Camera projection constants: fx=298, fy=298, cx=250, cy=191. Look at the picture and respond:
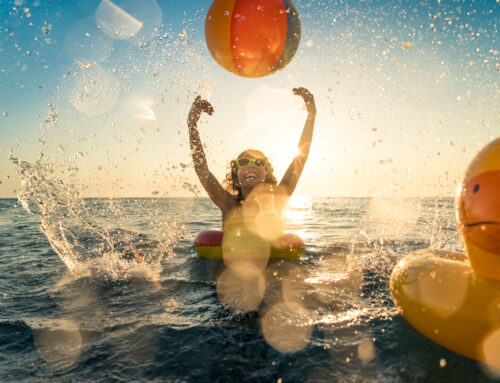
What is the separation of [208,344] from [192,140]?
3104 millimetres

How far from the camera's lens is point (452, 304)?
2.39 m

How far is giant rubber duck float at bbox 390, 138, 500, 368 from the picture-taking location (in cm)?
221

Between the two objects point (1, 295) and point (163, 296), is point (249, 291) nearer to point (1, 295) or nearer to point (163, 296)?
point (163, 296)

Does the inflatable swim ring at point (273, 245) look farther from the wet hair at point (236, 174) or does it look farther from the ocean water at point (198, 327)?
the wet hair at point (236, 174)

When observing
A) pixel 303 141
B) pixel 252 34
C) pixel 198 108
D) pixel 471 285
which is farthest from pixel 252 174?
pixel 471 285

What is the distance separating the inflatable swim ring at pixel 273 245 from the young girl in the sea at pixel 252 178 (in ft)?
0.98

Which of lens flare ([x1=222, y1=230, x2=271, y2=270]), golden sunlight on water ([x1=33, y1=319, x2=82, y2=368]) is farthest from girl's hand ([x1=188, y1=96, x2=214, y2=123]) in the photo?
golden sunlight on water ([x1=33, y1=319, x2=82, y2=368])

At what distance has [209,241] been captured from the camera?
5.13 metres

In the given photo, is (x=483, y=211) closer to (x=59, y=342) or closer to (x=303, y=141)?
(x=303, y=141)

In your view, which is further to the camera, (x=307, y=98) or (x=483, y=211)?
(x=307, y=98)

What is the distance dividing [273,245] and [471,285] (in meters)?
3.03

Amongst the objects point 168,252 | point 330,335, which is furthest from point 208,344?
point 168,252

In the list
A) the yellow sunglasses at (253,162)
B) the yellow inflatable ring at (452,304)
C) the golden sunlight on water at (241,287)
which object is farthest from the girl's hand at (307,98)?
the yellow inflatable ring at (452,304)

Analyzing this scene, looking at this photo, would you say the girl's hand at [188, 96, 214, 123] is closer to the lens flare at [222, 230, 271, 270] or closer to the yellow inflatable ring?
the lens flare at [222, 230, 271, 270]
